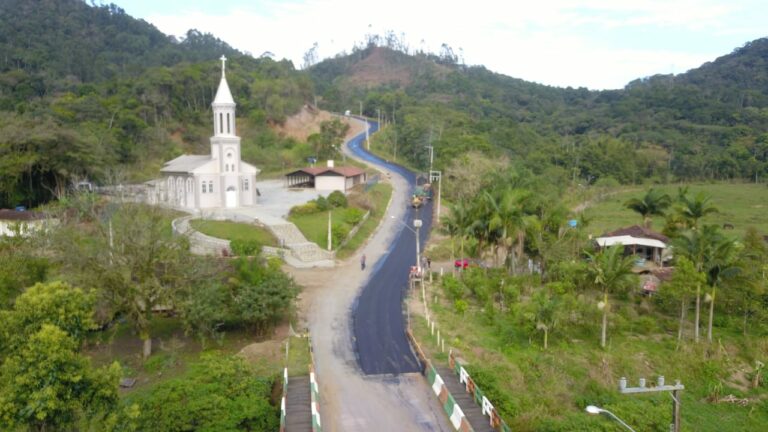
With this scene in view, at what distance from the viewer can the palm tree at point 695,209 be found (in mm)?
35312

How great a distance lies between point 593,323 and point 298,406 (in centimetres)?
1540

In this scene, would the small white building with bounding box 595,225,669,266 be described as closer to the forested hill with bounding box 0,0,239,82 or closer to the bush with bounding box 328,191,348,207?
the bush with bounding box 328,191,348,207

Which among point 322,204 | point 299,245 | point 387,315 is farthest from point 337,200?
point 387,315

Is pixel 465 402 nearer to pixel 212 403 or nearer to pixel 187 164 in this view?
pixel 212 403

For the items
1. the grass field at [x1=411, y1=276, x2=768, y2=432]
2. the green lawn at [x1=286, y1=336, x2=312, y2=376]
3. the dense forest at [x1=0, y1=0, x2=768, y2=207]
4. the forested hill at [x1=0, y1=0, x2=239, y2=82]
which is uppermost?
the forested hill at [x1=0, y1=0, x2=239, y2=82]

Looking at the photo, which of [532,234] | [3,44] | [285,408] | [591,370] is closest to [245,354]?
[285,408]

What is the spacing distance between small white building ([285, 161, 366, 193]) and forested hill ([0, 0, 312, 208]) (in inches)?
627

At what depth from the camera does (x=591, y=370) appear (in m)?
24.3

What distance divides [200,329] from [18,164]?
1231 inches

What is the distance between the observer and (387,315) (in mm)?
29422

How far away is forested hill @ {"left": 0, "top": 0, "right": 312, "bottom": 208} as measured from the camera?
49.0 m

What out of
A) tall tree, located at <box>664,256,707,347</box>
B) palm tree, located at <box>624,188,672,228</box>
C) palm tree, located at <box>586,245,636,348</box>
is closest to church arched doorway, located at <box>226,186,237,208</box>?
palm tree, located at <box>624,188,672,228</box>

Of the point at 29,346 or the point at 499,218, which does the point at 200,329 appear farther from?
the point at 499,218

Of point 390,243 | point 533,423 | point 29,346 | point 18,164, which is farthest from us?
point 18,164
